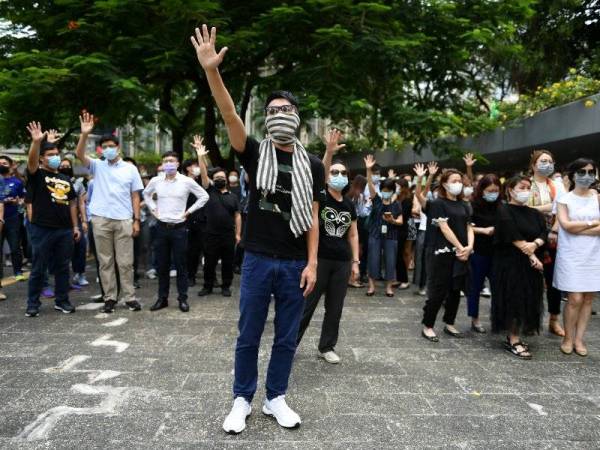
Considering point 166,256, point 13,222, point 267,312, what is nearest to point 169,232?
point 166,256

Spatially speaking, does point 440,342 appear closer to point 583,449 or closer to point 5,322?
point 583,449

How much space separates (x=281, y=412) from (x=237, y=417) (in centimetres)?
30

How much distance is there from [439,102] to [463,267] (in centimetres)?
812

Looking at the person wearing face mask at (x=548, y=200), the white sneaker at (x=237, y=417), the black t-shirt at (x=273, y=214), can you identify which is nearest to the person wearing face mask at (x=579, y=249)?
the person wearing face mask at (x=548, y=200)

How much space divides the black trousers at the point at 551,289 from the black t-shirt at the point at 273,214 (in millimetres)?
3969

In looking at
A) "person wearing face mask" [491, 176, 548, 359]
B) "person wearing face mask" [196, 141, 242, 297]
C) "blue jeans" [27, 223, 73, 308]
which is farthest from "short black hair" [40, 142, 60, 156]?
"person wearing face mask" [491, 176, 548, 359]

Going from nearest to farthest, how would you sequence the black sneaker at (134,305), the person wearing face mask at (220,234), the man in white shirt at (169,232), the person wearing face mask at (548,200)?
1. the person wearing face mask at (548,200)
2. the black sneaker at (134,305)
3. the man in white shirt at (169,232)
4. the person wearing face mask at (220,234)

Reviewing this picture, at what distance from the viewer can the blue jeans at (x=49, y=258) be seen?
6465 millimetres

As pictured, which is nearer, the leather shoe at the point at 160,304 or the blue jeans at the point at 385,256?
the leather shoe at the point at 160,304

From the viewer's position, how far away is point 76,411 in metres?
3.56

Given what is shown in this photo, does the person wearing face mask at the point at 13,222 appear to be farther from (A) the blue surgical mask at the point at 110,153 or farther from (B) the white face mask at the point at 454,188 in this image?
(B) the white face mask at the point at 454,188

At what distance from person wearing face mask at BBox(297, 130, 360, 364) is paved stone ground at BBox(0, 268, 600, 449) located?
300 mm

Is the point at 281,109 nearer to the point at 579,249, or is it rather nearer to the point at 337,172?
the point at 337,172

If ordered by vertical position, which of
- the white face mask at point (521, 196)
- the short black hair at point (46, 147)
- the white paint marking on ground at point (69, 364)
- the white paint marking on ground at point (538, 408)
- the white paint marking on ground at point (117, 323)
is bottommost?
the white paint marking on ground at point (538, 408)
